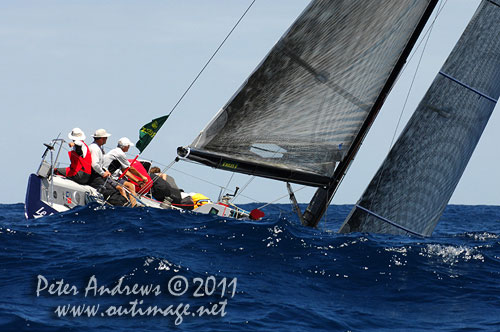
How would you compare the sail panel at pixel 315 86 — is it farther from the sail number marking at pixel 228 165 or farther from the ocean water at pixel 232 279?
the ocean water at pixel 232 279

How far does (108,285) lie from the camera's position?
7496mm

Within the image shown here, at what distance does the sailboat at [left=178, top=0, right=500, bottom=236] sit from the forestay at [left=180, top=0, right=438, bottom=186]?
2 centimetres

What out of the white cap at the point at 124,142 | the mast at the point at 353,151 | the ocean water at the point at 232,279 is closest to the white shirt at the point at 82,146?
the white cap at the point at 124,142

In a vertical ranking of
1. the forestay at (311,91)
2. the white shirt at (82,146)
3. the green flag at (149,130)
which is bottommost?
the white shirt at (82,146)

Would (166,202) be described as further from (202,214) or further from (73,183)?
(73,183)

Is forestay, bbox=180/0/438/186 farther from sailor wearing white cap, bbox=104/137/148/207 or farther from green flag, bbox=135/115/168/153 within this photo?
sailor wearing white cap, bbox=104/137/148/207

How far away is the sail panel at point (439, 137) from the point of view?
11.4 metres

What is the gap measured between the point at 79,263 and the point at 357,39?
5292 millimetres

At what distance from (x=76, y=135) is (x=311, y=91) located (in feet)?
14.3

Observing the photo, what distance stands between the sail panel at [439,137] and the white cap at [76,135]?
4.91 m

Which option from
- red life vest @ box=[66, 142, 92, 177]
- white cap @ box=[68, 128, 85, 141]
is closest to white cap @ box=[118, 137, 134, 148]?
red life vest @ box=[66, 142, 92, 177]

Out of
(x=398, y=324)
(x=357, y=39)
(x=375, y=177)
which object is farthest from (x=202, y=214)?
(x=398, y=324)

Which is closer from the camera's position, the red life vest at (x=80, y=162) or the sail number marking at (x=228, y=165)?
the sail number marking at (x=228, y=165)

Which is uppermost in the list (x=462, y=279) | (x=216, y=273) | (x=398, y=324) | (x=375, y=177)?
(x=375, y=177)
